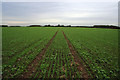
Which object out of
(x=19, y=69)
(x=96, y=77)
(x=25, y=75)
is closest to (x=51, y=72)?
(x=25, y=75)

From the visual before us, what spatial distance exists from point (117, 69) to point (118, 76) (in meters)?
1.05

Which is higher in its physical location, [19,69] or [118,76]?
[19,69]

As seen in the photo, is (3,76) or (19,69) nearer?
(3,76)

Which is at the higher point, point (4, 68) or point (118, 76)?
point (4, 68)

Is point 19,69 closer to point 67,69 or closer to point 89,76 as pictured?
point 67,69

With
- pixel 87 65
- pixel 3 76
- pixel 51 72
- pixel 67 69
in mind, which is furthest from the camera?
pixel 87 65

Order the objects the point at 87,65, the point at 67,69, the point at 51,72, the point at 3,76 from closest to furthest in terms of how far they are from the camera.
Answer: the point at 3,76
the point at 51,72
the point at 67,69
the point at 87,65

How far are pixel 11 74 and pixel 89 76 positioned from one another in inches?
250

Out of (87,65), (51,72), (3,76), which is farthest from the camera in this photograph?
(87,65)

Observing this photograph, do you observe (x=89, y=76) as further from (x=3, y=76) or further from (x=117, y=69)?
(x=3, y=76)

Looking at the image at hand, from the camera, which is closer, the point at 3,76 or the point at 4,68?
the point at 3,76

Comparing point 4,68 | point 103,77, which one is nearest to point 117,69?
point 103,77

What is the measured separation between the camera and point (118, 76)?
540cm

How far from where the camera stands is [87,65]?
662 cm
